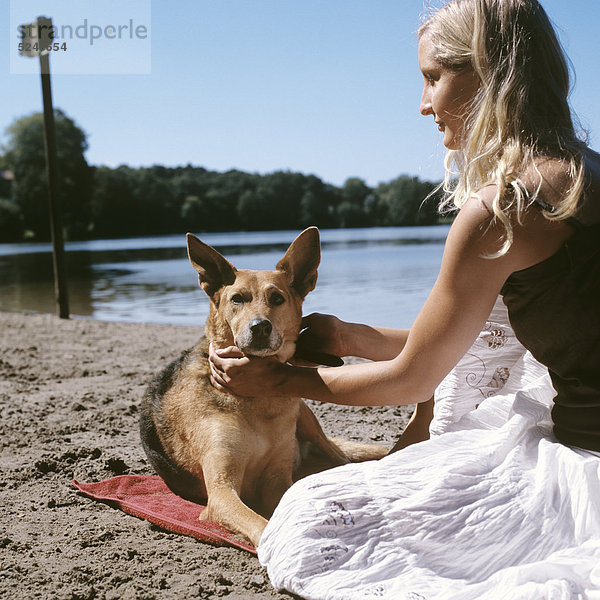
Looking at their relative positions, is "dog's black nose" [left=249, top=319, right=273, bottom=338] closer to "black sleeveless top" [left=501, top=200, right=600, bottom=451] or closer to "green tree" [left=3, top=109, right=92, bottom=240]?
"black sleeveless top" [left=501, top=200, right=600, bottom=451]

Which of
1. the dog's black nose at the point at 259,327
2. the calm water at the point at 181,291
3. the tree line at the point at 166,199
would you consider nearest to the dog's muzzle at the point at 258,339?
the dog's black nose at the point at 259,327

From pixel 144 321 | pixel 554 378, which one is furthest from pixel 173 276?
pixel 554 378

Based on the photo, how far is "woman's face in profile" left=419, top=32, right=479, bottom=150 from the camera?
7.97 ft

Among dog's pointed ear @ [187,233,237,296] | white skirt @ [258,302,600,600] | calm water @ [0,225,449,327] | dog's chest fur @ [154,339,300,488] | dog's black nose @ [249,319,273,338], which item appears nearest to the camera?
white skirt @ [258,302,600,600]

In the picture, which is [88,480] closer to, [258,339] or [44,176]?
[258,339]

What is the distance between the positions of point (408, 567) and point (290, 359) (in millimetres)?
1537

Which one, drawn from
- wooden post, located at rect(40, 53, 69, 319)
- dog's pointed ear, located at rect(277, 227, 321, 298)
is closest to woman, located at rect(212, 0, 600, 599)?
dog's pointed ear, located at rect(277, 227, 321, 298)

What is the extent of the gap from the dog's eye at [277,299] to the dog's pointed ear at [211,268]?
26 cm

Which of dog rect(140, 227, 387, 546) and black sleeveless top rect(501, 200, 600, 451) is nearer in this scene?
black sleeveless top rect(501, 200, 600, 451)

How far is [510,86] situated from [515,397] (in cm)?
113

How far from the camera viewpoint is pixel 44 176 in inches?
2447

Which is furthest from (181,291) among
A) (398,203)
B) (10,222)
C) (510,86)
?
(10,222)

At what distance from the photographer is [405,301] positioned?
12812mm

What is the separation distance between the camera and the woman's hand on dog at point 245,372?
9.53ft
